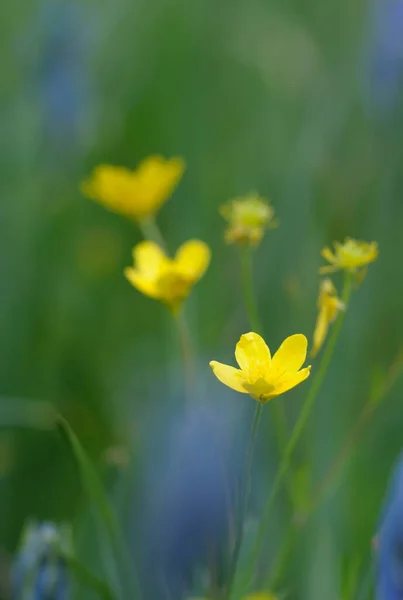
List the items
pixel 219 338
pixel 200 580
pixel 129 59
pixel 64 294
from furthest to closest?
pixel 129 59 → pixel 64 294 → pixel 219 338 → pixel 200 580

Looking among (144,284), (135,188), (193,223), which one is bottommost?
(144,284)

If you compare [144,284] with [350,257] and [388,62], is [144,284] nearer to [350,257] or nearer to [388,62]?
[350,257]

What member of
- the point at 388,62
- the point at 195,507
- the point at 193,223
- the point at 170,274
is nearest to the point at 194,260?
the point at 170,274

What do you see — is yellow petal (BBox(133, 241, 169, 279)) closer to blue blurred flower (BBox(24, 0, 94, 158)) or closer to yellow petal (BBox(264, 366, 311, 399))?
yellow petal (BBox(264, 366, 311, 399))

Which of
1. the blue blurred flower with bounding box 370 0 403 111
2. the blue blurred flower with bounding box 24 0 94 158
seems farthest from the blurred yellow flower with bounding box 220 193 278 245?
the blue blurred flower with bounding box 24 0 94 158

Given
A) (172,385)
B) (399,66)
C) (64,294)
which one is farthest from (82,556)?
(399,66)

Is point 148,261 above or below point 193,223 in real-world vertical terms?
below

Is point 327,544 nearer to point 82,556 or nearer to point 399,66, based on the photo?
point 82,556
